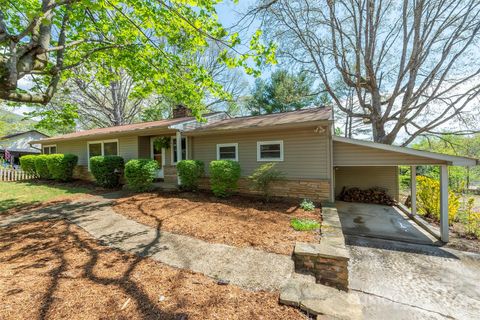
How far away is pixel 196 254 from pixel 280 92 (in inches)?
645

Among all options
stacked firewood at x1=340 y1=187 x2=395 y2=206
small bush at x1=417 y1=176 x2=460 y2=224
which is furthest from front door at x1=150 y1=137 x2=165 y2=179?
small bush at x1=417 y1=176 x2=460 y2=224

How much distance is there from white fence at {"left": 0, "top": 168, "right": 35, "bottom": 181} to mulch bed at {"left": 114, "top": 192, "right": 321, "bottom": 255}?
11523 mm

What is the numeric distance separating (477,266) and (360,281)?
2.73 meters

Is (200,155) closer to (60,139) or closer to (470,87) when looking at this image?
(60,139)

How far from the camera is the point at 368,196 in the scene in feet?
30.9

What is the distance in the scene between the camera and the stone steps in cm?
209

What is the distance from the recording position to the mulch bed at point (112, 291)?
6.90ft

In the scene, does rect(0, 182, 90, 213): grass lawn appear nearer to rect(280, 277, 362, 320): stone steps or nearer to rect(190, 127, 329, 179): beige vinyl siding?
rect(190, 127, 329, 179): beige vinyl siding

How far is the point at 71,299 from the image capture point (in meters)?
2.27

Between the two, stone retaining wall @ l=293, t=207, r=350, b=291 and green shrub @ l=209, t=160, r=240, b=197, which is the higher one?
green shrub @ l=209, t=160, r=240, b=197

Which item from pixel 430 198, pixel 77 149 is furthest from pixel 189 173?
pixel 77 149

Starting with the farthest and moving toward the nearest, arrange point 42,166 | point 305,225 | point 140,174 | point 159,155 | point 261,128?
point 42,166
point 159,155
point 140,174
point 261,128
point 305,225

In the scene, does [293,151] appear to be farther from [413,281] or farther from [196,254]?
[196,254]

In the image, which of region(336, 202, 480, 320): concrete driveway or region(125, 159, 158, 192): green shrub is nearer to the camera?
region(336, 202, 480, 320): concrete driveway
